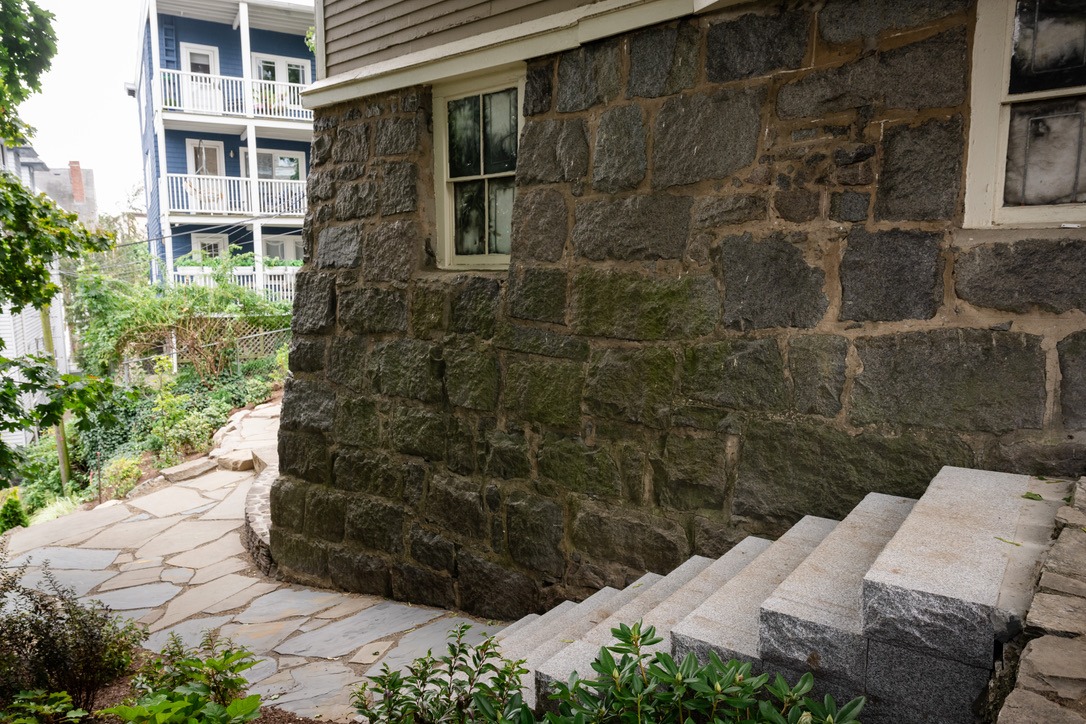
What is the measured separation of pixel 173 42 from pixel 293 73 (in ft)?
8.49

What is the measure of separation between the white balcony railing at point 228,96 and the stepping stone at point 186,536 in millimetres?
12089

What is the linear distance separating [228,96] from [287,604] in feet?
48.1

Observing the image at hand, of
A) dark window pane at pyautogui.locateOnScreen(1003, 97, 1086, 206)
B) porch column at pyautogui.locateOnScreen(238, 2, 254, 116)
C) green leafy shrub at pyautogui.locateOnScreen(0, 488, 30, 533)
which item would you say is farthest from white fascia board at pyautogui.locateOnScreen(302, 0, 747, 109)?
porch column at pyautogui.locateOnScreen(238, 2, 254, 116)

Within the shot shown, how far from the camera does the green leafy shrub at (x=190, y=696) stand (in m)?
1.71

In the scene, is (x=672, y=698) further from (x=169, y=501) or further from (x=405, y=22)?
(x=169, y=501)

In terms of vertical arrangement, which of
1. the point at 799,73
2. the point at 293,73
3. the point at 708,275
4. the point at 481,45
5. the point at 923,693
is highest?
the point at 293,73

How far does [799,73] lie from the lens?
2.47 meters

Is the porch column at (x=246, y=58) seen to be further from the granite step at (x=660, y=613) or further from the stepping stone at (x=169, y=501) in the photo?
the granite step at (x=660, y=613)

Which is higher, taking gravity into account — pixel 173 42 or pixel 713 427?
pixel 173 42

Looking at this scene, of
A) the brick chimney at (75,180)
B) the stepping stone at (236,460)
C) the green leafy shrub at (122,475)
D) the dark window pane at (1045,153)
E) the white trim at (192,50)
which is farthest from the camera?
the brick chimney at (75,180)

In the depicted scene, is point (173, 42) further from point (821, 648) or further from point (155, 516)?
point (821, 648)

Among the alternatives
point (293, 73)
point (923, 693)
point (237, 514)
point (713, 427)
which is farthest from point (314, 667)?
point (293, 73)

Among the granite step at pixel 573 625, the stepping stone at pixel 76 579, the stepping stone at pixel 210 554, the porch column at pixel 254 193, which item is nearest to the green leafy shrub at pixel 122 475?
the stepping stone at pixel 76 579

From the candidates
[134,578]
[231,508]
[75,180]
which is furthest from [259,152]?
[75,180]
